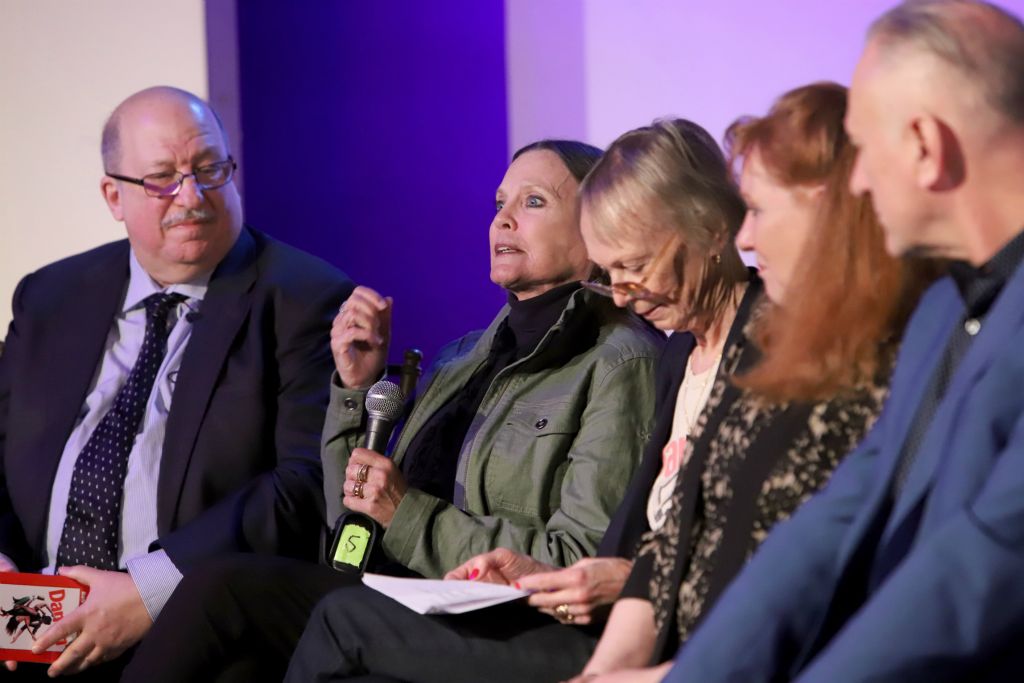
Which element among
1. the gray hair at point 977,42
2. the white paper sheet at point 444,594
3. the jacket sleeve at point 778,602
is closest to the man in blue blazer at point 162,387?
the white paper sheet at point 444,594

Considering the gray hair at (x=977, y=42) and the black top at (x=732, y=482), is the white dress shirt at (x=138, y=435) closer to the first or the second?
the black top at (x=732, y=482)

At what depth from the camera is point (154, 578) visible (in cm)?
261

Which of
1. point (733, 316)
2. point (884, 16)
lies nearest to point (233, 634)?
point (733, 316)

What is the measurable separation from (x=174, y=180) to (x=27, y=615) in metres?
1.03

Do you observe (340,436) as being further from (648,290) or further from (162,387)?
(648,290)

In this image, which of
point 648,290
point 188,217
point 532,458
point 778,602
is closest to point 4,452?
point 188,217

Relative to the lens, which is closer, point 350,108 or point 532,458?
point 532,458

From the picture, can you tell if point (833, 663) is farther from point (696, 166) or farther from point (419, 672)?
point (696, 166)

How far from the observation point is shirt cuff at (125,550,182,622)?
260 centimetres

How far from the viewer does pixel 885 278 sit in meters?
1.52

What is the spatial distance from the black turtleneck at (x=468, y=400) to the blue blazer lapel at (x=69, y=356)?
0.79m

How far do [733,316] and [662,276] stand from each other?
0.42 feet

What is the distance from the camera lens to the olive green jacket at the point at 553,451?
7.38 ft

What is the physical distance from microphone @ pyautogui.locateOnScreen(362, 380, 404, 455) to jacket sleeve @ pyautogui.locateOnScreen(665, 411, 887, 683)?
3.99 feet
